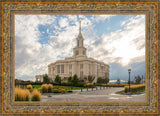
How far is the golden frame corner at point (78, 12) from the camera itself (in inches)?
167

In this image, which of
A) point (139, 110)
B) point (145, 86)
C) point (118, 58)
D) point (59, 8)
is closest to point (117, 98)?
point (139, 110)

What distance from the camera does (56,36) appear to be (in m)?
4.93

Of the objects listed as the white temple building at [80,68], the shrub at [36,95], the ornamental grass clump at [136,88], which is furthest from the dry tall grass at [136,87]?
the shrub at [36,95]

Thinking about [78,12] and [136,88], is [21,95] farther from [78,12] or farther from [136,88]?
[136,88]

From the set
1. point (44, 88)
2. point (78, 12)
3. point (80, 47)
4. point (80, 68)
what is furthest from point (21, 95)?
point (78, 12)

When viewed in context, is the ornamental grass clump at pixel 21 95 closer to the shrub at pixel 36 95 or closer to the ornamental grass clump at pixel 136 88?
the shrub at pixel 36 95

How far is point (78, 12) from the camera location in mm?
4473

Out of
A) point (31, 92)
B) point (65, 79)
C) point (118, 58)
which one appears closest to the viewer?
point (31, 92)

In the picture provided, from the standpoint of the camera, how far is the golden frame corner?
4242 mm

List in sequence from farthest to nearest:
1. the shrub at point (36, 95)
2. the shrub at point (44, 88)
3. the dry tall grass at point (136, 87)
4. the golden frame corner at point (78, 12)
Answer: the shrub at point (44, 88) → the shrub at point (36, 95) → the dry tall grass at point (136, 87) → the golden frame corner at point (78, 12)

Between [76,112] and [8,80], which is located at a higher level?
[8,80]

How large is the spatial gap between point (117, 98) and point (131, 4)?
3.84 m

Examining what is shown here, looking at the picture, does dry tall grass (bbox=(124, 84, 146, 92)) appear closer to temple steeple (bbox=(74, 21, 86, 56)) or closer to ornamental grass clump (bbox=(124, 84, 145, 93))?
ornamental grass clump (bbox=(124, 84, 145, 93))

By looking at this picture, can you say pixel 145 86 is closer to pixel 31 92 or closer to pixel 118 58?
pixel 118 58
